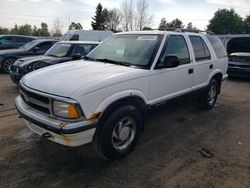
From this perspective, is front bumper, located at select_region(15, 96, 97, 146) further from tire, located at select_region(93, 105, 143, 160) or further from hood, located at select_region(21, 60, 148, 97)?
hood, located at select_region(21, 60, 148, 97)

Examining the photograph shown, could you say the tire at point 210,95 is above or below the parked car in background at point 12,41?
below

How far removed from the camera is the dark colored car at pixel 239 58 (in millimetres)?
10086

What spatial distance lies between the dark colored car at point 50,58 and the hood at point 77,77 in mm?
3443

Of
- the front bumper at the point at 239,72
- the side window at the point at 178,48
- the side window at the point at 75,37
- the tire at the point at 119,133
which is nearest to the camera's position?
the tire at the point at 119,133

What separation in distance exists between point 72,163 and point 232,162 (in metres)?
2.29

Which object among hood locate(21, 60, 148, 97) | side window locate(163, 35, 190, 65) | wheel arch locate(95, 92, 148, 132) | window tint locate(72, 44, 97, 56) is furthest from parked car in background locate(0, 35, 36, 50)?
wheel arch locate(95, 92, 148, 132)

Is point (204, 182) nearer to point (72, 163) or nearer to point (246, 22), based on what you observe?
point (72, 163)

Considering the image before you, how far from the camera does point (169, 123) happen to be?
16.8ft

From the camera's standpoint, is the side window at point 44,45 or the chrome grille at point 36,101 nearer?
the chrome grille at point 36,101

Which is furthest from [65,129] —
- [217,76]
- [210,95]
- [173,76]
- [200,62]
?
[217,76]

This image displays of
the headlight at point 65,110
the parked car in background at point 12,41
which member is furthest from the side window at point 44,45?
the headlight at point 65,110

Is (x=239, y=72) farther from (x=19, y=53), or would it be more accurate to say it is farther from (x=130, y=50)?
(x=19, y=53)

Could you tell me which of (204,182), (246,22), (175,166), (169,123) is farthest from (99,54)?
(246,22)

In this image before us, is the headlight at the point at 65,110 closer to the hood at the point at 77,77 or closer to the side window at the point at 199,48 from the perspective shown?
the hood at the point at 77,77
